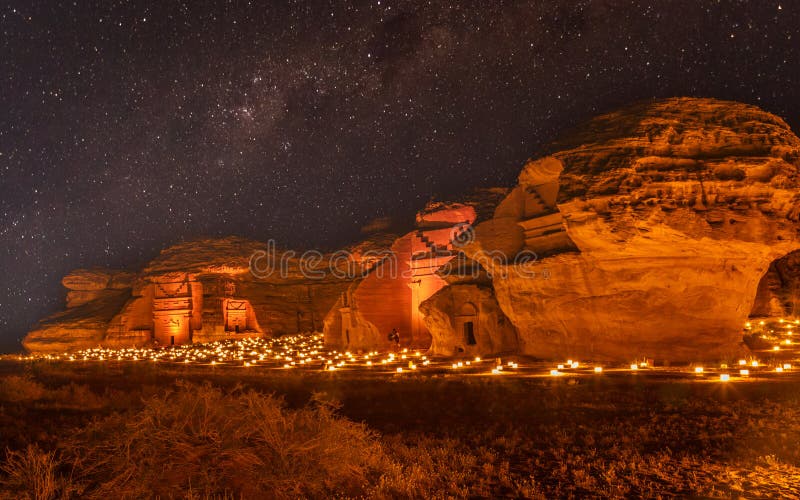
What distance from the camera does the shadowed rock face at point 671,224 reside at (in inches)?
608

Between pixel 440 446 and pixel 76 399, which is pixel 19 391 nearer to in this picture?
pixel 76 399

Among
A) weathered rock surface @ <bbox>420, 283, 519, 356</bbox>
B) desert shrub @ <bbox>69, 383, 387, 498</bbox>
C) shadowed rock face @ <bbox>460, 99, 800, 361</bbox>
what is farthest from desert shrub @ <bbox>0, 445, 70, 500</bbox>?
weathered rock surface @ <bbox>420, 283, 519, 356</bbox>

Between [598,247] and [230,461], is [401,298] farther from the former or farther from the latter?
[230,461]

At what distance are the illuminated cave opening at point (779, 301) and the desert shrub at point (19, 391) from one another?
90.4 ft

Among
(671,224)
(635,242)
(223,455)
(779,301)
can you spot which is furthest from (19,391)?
(779,301)

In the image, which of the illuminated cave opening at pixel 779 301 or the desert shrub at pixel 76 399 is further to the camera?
the illuminated cave opening at pixel 779 301

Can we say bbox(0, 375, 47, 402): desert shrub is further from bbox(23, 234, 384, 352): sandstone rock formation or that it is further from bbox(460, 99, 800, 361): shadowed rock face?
bbox(23, 234, 384, 352): sandstone rock formation

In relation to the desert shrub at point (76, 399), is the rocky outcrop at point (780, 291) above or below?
above

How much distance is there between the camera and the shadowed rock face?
15453mm

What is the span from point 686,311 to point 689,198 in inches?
138

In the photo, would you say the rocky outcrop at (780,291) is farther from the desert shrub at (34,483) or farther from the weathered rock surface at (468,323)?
the desert shrub at (34,483)

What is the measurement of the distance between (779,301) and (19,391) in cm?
3640

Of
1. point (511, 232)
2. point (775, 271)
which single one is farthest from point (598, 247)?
point (775, 271)

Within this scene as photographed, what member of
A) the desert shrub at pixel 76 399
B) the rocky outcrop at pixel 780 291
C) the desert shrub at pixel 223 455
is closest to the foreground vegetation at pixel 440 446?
the desert shrub at pixel 223 455
